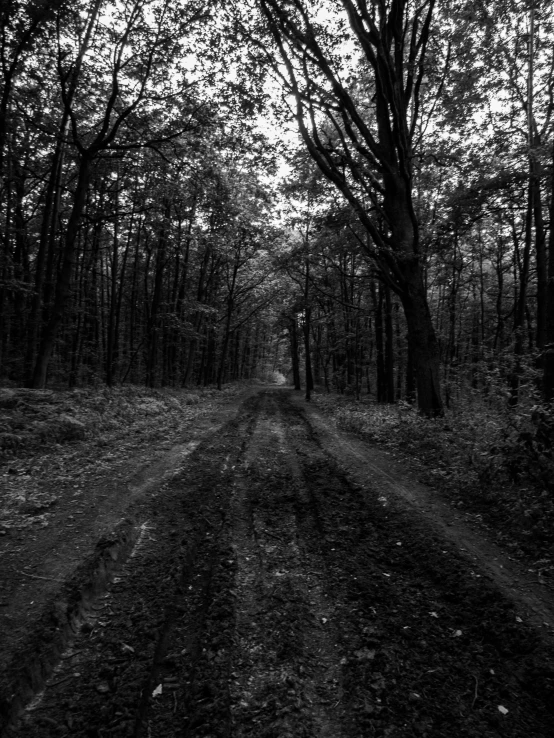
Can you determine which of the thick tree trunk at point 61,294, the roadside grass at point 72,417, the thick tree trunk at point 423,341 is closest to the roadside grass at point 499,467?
the thick tree trunk at point 423,341

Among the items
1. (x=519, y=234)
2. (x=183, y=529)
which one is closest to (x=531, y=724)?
(x=183, y=529)

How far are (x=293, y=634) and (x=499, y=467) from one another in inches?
170

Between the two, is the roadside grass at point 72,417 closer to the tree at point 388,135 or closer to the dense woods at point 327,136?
the dense woods at point 327,136

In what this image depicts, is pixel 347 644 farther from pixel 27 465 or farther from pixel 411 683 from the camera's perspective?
pixel 27 465

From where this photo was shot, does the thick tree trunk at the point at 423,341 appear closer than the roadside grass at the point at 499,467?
No

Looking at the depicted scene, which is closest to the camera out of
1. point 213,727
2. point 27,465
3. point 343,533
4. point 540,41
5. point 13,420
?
point 213,727

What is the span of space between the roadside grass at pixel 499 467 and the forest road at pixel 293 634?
0.49m

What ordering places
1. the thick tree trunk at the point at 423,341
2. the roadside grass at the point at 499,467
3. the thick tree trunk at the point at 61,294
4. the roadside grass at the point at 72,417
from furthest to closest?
the thick tree trunk at the point at 61,294, the thick tree trunk at the point at 423,341, the roadside grass at the point at 72,417, the roadside grass at the point at 499,467

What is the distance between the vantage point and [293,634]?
2.74 m

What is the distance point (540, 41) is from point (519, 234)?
906 centimetres

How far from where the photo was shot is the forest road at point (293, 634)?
2.06 m

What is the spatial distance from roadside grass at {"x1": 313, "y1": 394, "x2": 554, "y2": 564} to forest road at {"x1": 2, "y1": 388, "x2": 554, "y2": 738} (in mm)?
489

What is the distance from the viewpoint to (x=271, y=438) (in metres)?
9.73

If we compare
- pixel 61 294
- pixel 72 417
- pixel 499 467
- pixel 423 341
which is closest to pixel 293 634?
pixel 499 467
